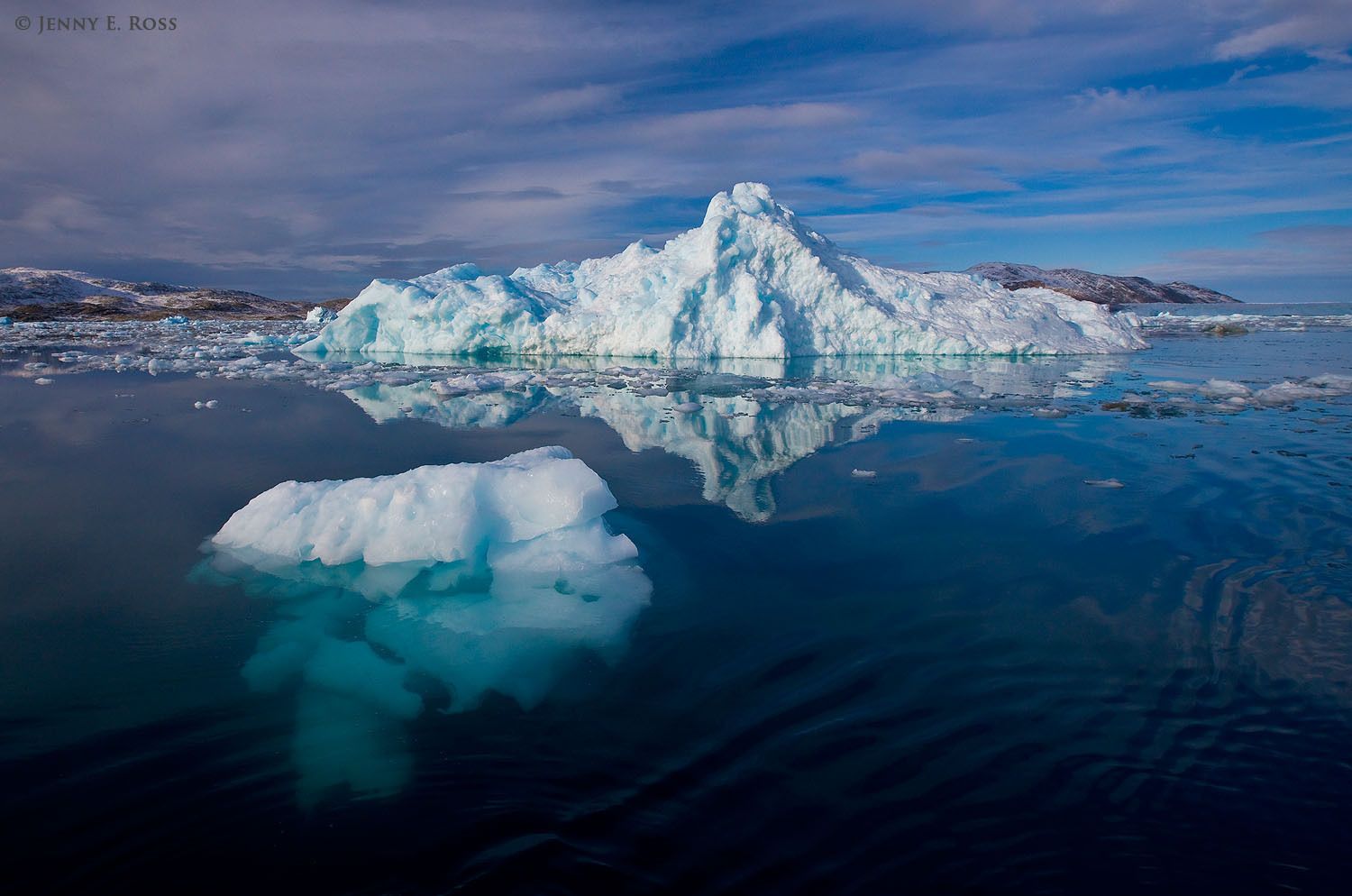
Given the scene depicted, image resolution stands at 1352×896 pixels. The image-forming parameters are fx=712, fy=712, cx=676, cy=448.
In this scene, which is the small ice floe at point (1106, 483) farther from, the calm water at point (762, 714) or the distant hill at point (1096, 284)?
the distant hill at point (1096, 284)

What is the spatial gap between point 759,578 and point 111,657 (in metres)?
4.08

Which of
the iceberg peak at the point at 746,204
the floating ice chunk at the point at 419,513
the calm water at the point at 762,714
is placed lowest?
Answer: the calm water at the point at 762,714

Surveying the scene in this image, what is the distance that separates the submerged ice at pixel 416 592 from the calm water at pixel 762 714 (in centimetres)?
4

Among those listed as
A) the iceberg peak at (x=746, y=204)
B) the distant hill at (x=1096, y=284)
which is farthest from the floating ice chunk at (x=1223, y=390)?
the distant hill at (x=1096, y=284)

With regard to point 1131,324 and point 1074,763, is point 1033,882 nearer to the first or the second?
point 1074,763

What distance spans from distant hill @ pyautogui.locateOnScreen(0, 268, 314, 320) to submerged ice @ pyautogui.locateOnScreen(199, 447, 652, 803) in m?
76.2

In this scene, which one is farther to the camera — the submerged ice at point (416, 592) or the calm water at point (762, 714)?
the submerged ice at point (416, 592)

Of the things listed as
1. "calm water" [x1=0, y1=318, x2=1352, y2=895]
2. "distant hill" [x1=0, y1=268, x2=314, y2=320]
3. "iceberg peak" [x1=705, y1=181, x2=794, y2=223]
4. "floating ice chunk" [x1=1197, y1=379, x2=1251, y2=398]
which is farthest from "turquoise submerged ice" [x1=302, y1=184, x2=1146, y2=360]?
"distant hill" [x1=0, y1=268, x2=314, y2=320]

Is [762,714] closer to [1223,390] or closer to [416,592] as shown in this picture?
[416,592]

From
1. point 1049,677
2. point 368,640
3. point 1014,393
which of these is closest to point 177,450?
point 368,640

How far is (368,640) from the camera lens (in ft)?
14.0

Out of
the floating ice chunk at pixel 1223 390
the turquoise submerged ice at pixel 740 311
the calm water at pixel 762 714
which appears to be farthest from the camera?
the turquoise submerged ice at pixel 740 311

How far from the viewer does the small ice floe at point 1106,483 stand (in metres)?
7.56

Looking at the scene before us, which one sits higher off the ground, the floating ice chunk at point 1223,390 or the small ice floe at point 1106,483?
the floating ice chunk at point 1223,390
